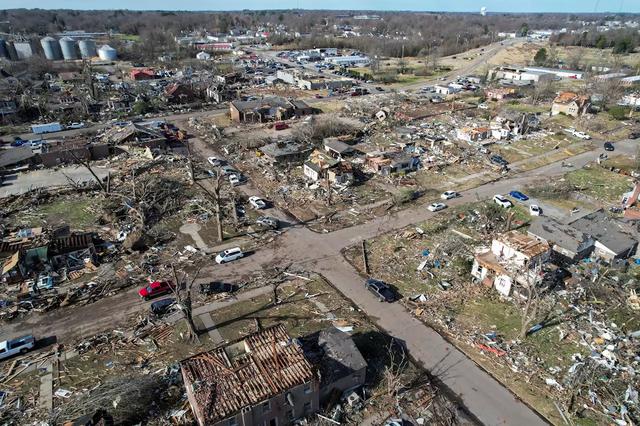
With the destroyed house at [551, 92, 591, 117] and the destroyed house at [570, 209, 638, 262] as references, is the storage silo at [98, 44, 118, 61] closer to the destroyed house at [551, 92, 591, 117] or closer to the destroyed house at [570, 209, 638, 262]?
the destroyed house at [551, 92, 591, 117]

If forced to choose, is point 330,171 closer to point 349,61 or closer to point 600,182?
Answer: point 600,182

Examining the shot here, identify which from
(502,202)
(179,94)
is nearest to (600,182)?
(502,202)

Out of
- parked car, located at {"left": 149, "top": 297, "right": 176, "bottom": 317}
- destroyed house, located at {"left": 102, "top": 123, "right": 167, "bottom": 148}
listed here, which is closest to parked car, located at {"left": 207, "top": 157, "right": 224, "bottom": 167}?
destroyed house, located at {"left": 102, "top": 123, "right": 167, "bottom": 148}

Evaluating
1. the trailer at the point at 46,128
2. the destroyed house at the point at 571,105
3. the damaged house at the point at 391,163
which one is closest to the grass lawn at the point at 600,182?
the damaged house at the point at 391,163

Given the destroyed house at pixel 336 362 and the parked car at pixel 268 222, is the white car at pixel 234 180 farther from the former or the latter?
the destroyed house at pixel 336 362

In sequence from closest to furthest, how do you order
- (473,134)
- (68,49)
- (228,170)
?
(228,170) < (473,134) < (68,49)
